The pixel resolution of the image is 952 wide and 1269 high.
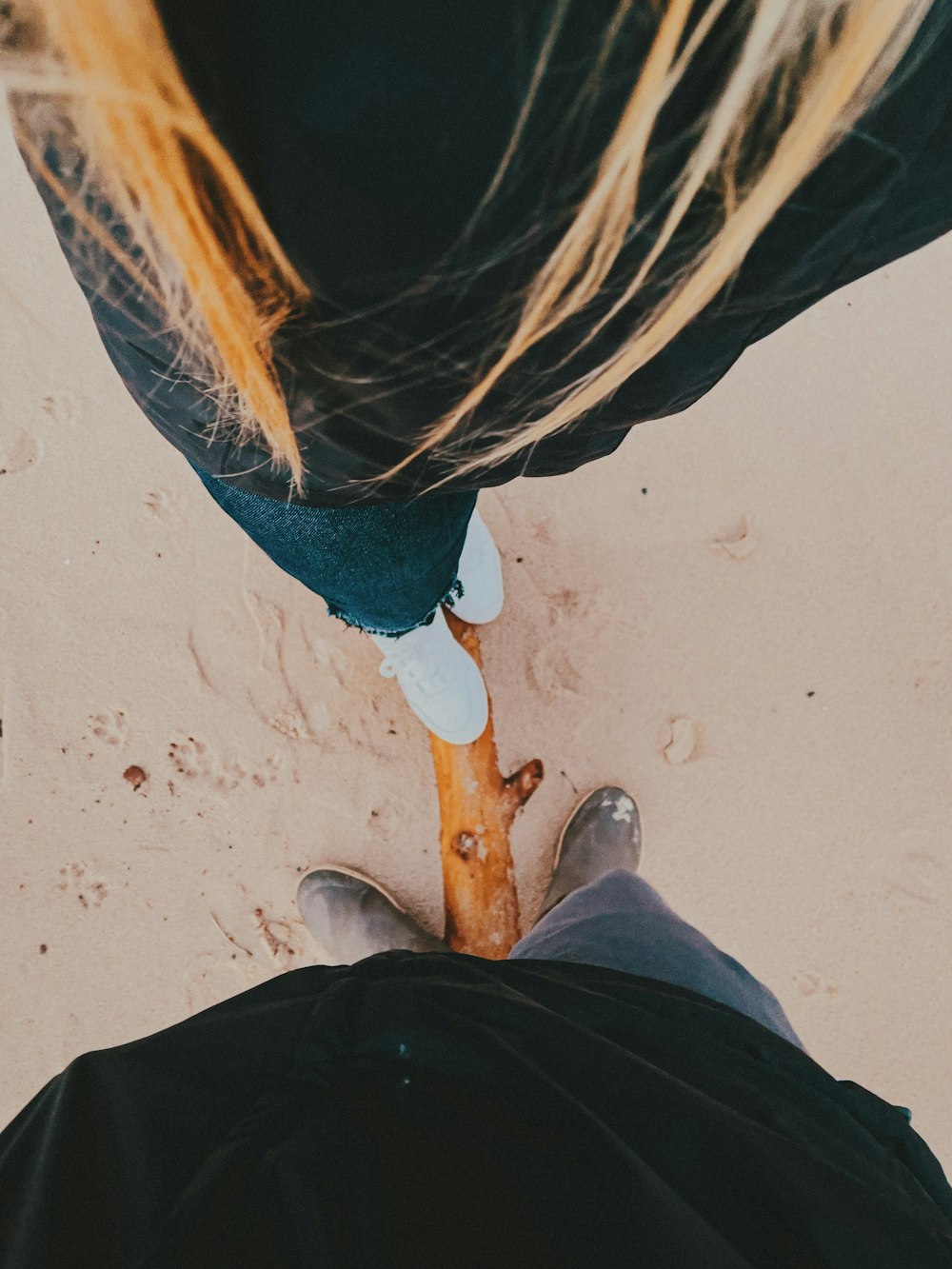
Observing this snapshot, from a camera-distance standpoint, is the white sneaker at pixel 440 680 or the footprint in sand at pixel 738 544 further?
the footprint in sand at pixel 738 544

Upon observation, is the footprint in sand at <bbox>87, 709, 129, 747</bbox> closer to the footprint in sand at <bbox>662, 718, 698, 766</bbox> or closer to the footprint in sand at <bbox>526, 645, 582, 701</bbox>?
the footprint in sand at <bbox>526, 645, 582, 701</bbox>

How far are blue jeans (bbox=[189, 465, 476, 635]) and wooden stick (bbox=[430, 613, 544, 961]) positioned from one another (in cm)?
41

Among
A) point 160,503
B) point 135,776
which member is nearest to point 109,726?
point 135,776

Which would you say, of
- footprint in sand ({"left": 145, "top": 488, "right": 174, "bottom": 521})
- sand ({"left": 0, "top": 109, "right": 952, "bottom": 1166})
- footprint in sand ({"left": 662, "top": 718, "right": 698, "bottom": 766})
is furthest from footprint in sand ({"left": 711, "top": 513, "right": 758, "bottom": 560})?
footprint in sand ({"left": 145, "top": 488, "right": 174, "bottom": 521})

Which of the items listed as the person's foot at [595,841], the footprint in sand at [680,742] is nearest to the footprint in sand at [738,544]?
the footprint in sand at [680,742]

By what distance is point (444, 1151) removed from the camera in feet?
1.39

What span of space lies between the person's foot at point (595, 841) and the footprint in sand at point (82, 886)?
65 centimetres

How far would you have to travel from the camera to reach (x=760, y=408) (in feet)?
4.25

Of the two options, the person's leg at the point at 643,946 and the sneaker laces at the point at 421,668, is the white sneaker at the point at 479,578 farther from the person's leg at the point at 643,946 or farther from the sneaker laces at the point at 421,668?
the person's leg at the point at 643,946

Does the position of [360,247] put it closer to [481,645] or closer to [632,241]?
[632,241]

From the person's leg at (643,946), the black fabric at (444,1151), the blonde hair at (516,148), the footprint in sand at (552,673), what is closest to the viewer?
the blonde hair at (516,148)

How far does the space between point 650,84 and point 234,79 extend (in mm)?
146

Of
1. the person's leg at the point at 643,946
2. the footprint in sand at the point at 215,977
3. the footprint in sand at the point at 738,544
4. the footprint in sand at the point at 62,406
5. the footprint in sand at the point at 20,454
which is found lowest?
the footprint in sand at the point at 215,977

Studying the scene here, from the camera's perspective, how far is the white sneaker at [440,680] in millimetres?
1019
